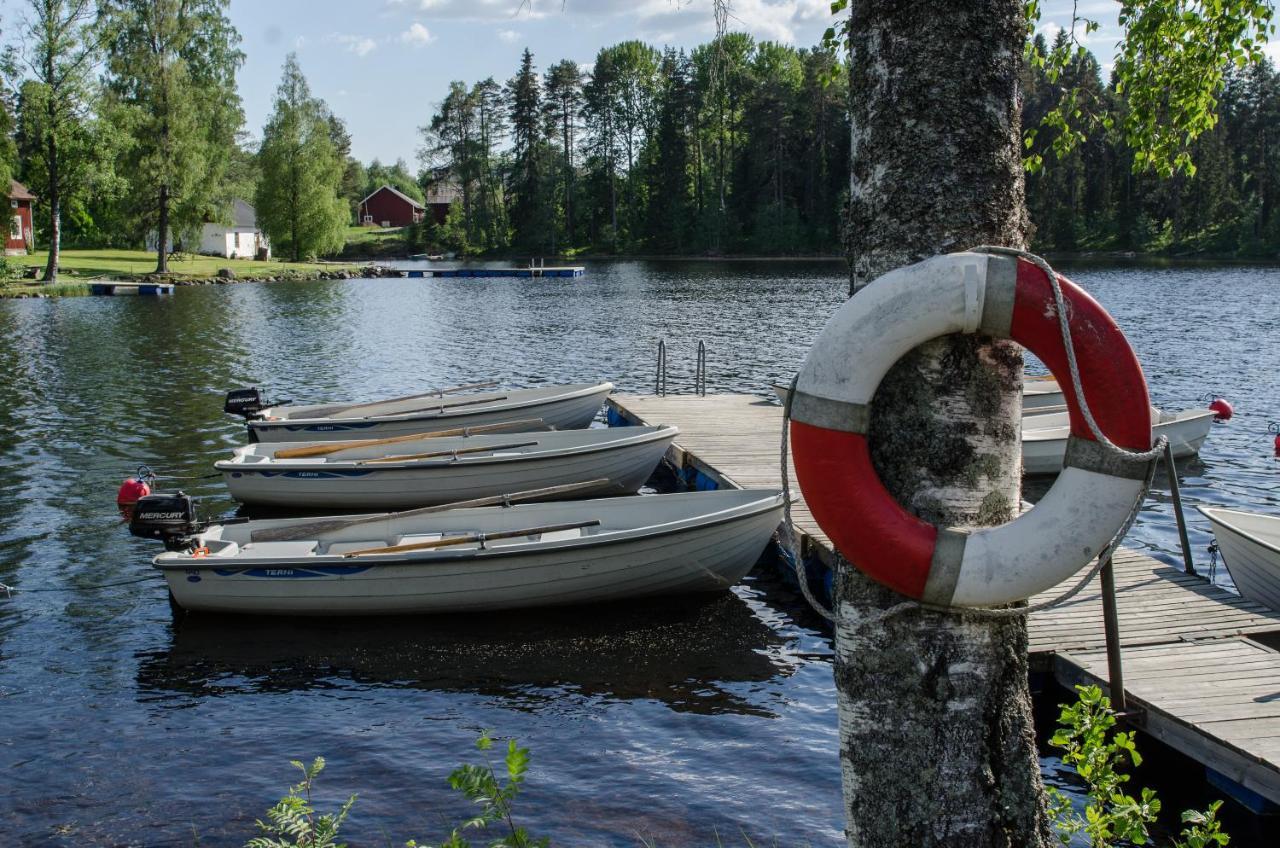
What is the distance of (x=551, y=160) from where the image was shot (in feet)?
310

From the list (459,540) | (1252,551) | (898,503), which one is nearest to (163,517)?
(459,540)

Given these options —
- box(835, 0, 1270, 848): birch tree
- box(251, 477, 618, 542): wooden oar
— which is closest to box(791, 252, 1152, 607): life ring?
box(835, 0, 1270, 848): birch tree

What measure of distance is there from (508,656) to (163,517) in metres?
3.90

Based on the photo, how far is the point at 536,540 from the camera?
10758 mm

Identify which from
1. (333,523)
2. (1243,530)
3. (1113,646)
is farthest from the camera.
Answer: (333,523)

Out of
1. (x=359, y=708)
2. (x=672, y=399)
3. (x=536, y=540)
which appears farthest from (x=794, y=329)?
(x=359, y=708)

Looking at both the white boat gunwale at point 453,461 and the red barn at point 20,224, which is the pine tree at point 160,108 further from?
the white boat gunwale at point 453,461

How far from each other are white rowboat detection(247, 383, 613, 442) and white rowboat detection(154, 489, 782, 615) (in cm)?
557

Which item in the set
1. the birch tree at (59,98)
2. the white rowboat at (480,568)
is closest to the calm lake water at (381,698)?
the white rowboat at (480,568)

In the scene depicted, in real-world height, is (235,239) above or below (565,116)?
below

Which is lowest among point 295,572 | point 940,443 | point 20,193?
point 295,572

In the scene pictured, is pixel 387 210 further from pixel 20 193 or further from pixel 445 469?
pixel 445 469

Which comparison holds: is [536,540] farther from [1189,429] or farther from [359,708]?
[1189,429]

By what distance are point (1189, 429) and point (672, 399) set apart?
8441mm
